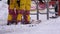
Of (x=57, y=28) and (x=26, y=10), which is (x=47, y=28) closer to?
(x=57, y=28)

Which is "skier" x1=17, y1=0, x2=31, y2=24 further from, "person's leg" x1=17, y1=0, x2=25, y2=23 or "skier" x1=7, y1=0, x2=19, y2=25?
"skier" x1=7, y1=0, x2=19, y2=25

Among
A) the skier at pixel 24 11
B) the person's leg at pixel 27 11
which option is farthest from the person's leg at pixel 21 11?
the person's leg at pixel 27 11

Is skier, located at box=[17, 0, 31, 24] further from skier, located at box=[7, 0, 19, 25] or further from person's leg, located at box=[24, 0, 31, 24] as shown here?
skier, located at box=[7, 0, 19, 25]

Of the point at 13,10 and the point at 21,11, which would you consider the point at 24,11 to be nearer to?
the point at 21,11

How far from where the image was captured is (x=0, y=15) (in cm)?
530

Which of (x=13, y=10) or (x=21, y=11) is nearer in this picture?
(x=21, y=11)

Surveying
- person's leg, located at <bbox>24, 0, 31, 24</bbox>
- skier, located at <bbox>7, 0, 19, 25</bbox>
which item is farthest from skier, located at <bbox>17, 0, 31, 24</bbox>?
skier, located at <bbox>7, 0, 19, 25</bbox>

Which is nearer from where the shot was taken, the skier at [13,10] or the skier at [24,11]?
the skier at [24,11]

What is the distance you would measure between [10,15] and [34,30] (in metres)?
0.72

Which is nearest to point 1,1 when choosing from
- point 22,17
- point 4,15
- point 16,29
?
point 4,15

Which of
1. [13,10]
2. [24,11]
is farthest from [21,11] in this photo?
[13,10]

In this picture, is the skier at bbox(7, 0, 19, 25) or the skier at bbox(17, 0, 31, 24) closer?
the skier at bbox(17, 0, 31, 24)

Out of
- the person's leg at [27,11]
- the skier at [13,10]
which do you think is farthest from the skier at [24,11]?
the skier at [13,10]

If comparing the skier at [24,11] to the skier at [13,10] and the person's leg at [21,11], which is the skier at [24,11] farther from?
the skier at [13,10]
